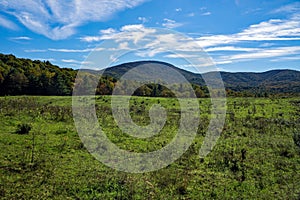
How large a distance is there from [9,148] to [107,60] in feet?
18.2

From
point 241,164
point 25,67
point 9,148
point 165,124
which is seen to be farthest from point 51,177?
point 25,67

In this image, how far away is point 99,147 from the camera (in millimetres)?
12977

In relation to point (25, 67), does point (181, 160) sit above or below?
below

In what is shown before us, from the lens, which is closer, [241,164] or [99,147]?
[241,164]

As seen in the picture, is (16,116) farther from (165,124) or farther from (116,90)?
(116,90)

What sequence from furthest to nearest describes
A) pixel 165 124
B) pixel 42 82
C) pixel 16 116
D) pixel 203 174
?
Result: pixel 42 82 → pixel 165 124 → pixel 16 116 → pixel 203 174

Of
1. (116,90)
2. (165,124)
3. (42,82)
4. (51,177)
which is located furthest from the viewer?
(116,90)

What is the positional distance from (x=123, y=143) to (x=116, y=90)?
42124 mm

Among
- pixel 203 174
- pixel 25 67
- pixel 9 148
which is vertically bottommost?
pixel 203 174

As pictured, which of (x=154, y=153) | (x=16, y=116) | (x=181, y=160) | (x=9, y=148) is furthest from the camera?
(x=16, y=116)

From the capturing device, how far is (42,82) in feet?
161

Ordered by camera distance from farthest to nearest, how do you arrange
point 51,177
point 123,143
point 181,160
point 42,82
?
1. point 42,82
2. point 123,143
3. point 181,160
4. point 51,177

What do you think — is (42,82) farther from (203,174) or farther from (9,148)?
(203,174)

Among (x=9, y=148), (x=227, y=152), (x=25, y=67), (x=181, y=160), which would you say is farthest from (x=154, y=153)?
(x=25, y=67)
